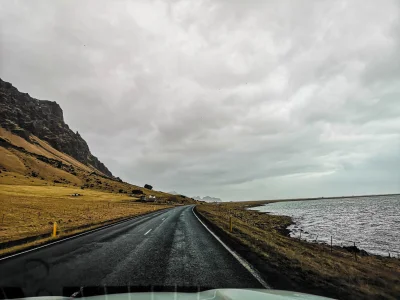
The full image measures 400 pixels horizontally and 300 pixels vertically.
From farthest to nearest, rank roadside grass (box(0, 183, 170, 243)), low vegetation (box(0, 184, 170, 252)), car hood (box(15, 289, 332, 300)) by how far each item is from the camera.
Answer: roadside grass (box(0, 183, 170, 243))
low vegetation (box(0, 184, 170, 252))
car hood (box(15, 289, 332, 300))

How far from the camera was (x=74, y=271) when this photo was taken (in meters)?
7.95

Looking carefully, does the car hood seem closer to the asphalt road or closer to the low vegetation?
the asphalt road

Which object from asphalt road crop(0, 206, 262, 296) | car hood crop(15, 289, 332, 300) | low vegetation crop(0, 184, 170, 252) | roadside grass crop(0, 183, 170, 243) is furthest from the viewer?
roadside grass crop(0, 183, 170, 243)

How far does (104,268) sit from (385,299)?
6900 mm

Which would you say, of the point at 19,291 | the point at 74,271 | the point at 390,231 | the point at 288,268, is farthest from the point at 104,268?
the point at 390,231

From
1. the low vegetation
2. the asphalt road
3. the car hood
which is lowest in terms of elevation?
the asphalt road

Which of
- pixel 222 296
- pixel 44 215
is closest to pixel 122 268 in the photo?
pixel 222 296

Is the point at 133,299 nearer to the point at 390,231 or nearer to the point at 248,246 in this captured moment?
the point at 248,246

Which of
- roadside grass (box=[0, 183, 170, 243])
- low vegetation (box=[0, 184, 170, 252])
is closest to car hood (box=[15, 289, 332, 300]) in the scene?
low vegetation (box=[0, 184, 170, 252])

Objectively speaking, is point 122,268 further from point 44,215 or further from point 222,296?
point 44,215

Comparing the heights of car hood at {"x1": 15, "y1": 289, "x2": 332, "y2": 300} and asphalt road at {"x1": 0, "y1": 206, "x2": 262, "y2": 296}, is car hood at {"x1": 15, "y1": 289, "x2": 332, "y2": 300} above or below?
above

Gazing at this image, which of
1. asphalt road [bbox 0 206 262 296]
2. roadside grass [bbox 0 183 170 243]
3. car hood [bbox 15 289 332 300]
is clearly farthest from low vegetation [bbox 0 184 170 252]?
car hood [bbox 15 289 332 300]

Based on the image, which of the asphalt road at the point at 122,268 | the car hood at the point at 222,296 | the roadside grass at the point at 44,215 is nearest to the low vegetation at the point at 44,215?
the roadside grass at the point at 44,215

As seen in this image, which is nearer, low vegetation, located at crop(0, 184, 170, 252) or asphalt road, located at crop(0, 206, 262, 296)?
asphalt road, located at crop(0, 206, 262, 296)
